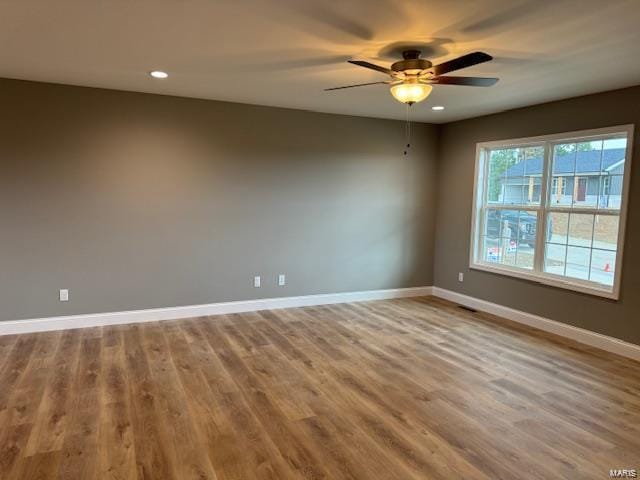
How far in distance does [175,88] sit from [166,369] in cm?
274

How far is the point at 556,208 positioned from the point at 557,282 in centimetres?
81

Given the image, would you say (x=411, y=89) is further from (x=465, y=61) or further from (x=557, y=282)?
(x=557, y=282)

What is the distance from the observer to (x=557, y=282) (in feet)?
15.2

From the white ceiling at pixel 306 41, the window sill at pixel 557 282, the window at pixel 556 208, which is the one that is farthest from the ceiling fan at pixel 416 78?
the window sill at pixel 557 282

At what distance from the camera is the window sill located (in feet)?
13.8

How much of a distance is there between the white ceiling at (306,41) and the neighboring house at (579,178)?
68 centimetres

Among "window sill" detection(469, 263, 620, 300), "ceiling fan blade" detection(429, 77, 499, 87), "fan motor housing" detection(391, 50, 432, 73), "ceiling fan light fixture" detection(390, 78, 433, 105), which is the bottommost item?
"window sill" detection(469, 263, 620, 300)

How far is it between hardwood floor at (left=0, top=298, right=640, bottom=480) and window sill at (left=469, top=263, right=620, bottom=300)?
55cm

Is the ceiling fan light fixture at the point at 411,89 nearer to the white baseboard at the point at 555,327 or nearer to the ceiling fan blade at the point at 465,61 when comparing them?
the ceiling fan blade at the point at 465,61

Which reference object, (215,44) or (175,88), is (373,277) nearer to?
(175,88)

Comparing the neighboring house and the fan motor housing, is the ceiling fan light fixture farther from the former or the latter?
the neighboring house

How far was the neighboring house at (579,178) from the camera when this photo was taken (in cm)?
416

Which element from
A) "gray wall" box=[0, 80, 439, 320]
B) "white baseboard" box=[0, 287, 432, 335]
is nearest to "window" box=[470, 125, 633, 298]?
"gray wall" box=[0, 80, 439, 320]

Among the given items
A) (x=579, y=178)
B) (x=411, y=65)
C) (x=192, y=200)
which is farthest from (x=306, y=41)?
(x=579, y=178)
